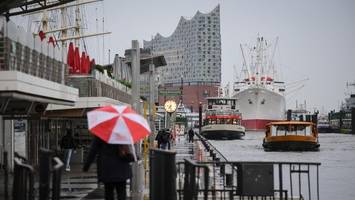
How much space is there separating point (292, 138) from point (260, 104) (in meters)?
77.3

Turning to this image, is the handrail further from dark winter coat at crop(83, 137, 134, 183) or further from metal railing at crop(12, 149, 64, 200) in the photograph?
metal railing at crop(12, 149, 64, 200)

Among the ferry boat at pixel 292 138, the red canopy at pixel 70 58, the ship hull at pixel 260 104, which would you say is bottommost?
the ferry boat at pixel 292 138

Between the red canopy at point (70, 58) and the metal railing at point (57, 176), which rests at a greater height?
the red canopy at point (70, 58)

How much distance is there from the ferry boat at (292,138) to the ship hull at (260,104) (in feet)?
238

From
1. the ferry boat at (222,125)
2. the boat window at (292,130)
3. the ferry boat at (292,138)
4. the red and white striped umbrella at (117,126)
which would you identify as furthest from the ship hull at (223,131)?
the red and white striped umbrella at (117,126)

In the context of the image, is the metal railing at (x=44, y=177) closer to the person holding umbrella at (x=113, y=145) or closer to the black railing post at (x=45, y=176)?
the black railing post at (x=45, y=176)

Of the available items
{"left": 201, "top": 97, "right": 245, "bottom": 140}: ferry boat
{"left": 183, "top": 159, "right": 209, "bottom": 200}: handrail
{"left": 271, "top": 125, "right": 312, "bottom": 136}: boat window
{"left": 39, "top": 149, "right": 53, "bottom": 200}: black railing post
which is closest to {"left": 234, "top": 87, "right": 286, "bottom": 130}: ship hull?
{"left": 201, "top": 97, "right": 245, "bottom": 140}: ferry boat

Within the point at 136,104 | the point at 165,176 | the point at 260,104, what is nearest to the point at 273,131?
the point at 136,104

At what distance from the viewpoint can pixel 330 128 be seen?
158m

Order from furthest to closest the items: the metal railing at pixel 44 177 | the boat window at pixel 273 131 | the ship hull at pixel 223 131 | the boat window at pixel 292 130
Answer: the ship hull at pixel 223 131, the boat window at pixel 273 131, the boat window at pixel 292 130, the metal railing at pixel 44 177

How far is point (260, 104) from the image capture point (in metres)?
134

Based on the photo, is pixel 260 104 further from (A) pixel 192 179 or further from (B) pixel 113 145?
(A) pixel 192 179

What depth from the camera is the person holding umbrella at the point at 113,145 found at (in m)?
8.63

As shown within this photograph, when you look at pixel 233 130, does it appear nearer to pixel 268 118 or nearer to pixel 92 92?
pixel 268 118
